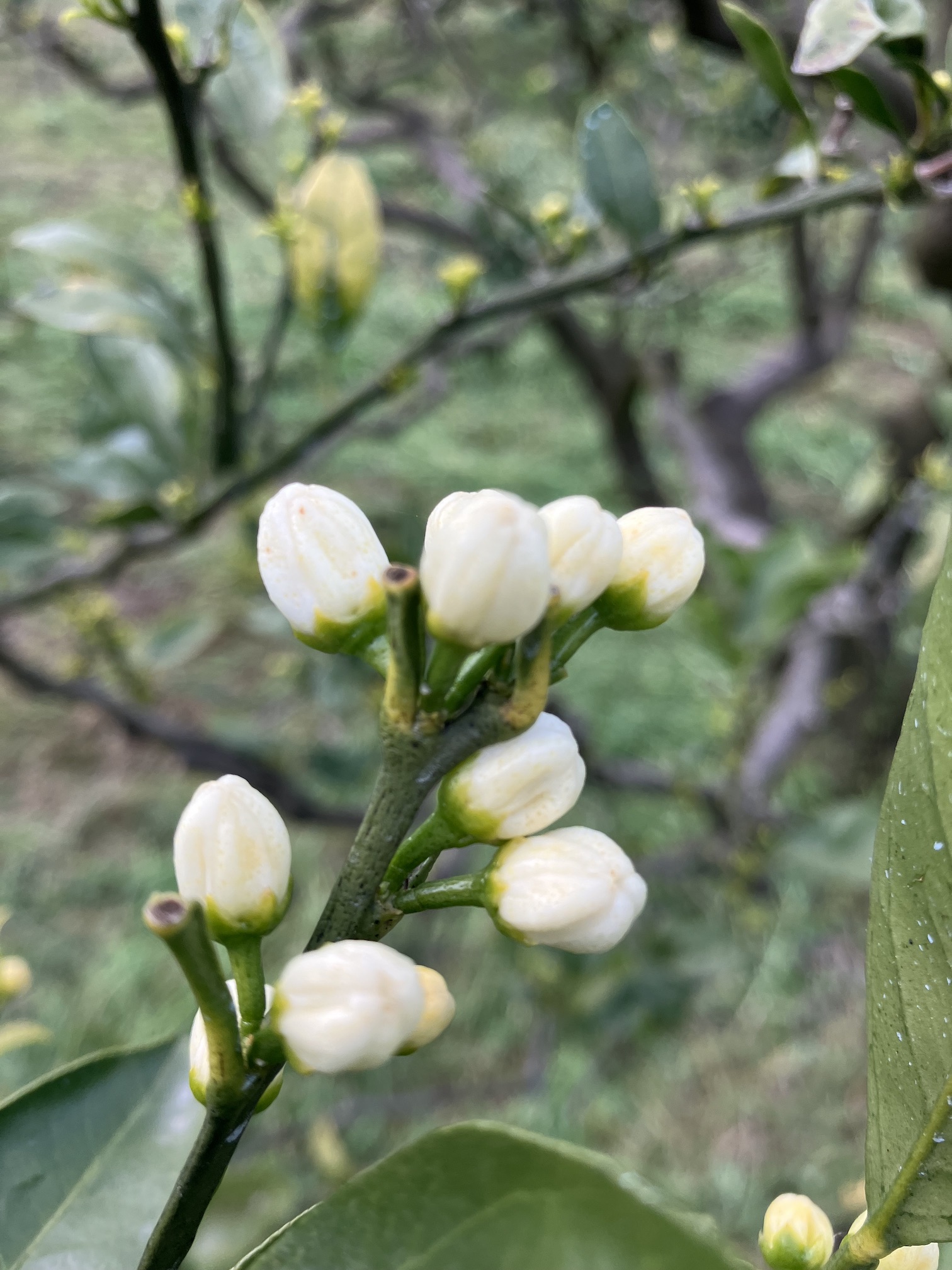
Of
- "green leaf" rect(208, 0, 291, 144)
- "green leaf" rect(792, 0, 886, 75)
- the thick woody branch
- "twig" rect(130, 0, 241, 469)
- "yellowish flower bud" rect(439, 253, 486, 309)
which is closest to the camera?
Answer: "green leaf" rect(792, 0, 886, 75)

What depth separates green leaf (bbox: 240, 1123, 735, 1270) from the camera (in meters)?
0.20

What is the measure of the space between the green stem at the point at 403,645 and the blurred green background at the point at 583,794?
397 millimetres

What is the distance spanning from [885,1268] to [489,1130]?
0.40ft

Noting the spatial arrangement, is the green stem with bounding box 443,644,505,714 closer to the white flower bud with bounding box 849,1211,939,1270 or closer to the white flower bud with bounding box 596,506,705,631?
the white flower bud with bounding box 596,506,705,631

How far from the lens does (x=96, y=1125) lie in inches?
10.5

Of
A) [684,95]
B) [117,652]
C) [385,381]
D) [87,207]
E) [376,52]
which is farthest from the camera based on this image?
[87,207]

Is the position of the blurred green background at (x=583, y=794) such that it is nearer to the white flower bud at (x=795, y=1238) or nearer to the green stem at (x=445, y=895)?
the white flower bud at (x=795, y=1238)

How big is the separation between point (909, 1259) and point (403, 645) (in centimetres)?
21

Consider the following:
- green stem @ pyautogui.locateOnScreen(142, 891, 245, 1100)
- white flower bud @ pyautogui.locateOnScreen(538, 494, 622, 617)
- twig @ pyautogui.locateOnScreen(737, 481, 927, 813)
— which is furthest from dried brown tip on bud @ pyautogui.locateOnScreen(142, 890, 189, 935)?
twig @ pyautogui.locateOnScreen(737, 481, 927, 813)

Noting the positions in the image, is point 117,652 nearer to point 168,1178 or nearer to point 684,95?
point 168,1178

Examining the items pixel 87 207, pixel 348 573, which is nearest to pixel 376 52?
pixel 87 207

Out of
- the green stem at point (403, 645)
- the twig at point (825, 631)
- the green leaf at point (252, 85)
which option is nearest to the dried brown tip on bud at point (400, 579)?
the green stem at point (403, 645)

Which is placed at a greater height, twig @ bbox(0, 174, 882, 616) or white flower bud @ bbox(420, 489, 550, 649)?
white flower bud @ bbox(420, 489, 550, 649)

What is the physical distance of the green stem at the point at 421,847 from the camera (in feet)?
0.69
